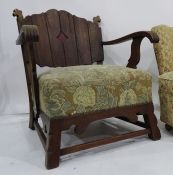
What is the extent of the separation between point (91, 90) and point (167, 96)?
443 millimetres

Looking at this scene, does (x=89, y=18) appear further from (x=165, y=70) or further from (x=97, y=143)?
(x=97, y=143)

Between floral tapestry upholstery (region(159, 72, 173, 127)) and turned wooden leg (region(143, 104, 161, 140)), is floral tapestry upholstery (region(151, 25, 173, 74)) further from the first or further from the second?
turned wooden leg (region(143, 104, 161, 140))

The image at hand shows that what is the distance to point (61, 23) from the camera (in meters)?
1.57

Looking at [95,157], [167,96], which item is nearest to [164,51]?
[167,96]

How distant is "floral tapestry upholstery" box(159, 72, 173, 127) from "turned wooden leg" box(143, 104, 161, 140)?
88 mm

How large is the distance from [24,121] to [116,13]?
1016mm

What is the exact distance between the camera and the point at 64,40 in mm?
1568

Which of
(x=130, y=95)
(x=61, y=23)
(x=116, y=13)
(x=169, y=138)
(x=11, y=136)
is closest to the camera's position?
(x=130, y=95)

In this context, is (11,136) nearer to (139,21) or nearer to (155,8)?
→ (139,21)

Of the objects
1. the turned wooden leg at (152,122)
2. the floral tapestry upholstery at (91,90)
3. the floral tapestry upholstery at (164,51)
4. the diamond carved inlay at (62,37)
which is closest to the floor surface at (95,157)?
the turned wooden leg at (152,122)

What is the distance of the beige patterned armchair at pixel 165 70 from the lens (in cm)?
126

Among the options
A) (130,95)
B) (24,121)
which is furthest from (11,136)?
(130,95)

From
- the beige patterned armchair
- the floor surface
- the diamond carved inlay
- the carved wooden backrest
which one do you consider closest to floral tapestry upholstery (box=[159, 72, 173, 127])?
the beige patterned armchair

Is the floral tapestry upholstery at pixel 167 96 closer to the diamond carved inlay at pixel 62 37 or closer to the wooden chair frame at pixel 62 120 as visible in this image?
the wooden chair frame at pixel 62 120
